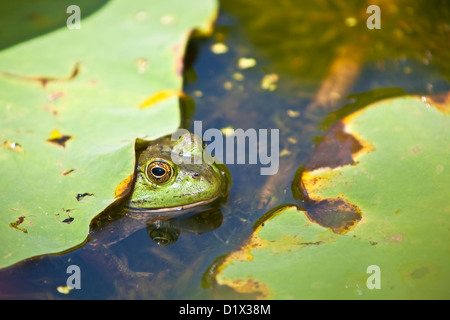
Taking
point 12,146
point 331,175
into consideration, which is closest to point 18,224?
point 12,146

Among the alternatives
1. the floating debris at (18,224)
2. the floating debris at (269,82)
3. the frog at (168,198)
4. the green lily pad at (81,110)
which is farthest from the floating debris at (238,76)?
the floating debris at (18,224)

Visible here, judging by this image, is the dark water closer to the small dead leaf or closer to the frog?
the frog

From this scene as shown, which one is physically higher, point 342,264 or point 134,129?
point 134,129

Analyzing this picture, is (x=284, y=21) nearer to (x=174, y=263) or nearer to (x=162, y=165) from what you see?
(x=162, y=165)

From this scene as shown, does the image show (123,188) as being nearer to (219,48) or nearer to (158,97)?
(158,97)

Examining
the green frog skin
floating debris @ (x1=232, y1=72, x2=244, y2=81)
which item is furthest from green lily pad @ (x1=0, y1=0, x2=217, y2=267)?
floating debris @ (x1=232, y1=72, x2=244, y2=81)

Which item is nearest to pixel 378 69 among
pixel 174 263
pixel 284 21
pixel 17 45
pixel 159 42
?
pixel 284 21
